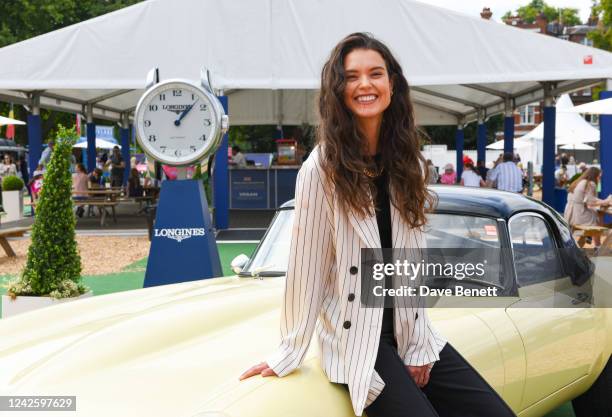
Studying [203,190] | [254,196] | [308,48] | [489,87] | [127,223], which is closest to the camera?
[203,190]

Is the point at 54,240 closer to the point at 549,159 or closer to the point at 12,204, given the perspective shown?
the point at 12,204

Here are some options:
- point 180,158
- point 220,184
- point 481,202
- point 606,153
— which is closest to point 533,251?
point 481,202

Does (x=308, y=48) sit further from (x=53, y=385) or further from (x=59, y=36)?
(x=53, y=385)

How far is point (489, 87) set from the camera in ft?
67.6

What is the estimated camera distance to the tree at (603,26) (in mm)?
32716

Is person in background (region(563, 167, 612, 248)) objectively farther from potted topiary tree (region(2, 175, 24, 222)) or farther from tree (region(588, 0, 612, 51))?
tree (region(588, 0, 612, 51))

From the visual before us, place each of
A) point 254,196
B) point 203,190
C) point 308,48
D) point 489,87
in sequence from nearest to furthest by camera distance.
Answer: point 203,190 < point 308,48 < point 489,87 < point 254,196

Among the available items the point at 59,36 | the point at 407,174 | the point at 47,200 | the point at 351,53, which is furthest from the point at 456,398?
Answer: the point at 59,36

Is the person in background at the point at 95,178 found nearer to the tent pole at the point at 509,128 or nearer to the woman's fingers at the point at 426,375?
the tent pole at the point at 509,128

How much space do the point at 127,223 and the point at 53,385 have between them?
16.2 meters

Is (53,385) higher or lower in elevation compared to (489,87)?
lower

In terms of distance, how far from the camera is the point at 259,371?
2.37 m

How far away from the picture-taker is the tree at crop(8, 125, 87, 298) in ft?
21.2

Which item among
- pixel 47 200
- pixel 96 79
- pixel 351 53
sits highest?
pixel 96 79
